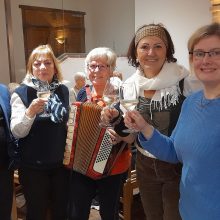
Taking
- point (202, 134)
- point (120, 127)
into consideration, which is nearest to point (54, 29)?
point (120, 127)

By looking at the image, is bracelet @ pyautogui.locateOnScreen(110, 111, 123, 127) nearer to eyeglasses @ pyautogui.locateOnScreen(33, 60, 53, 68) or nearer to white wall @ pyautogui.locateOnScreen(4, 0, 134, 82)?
eyeglasses @ pyautogui.locateOnScreen(33, 60, 53, 68)

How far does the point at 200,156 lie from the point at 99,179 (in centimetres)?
85

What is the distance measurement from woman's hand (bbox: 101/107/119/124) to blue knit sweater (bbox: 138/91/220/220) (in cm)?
36

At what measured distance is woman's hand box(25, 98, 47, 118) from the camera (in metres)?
1.70

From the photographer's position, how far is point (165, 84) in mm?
1598

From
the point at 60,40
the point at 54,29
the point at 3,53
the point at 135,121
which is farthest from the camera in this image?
the point at 60,40

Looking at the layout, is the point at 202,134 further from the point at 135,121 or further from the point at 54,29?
the point at 54,29

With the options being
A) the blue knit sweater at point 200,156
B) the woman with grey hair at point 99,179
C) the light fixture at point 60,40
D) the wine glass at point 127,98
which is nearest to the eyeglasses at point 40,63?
the woman with grey hair at point 99,179

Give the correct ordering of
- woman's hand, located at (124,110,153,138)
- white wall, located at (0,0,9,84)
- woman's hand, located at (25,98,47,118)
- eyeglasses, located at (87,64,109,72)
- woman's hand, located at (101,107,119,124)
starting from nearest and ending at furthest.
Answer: woman's hand, located at (124,110,153,138), woman's hand, located at (101,107,119,124), woman's hand, located at (25,98,47,118), eyeglasses, located at (87,64,109,72), white wall, located at (0,0,9,84)

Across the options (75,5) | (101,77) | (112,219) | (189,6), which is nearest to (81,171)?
(112,219)

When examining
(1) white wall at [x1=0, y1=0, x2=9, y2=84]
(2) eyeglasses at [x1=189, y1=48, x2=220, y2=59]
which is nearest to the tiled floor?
(2) eyeglasses at [x1=189, y1=48, x2=220, y2=59]

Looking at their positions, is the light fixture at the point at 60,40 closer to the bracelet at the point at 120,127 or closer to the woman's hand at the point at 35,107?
the woman's hand at the point at 35,107

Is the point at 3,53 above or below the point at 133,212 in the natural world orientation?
above

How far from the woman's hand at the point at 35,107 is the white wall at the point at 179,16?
241 cm
